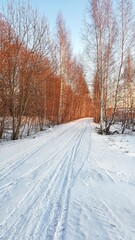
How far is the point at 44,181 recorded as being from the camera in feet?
15.5

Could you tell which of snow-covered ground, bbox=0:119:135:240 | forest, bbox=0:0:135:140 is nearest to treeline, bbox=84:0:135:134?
forest, bbox=0:0:135:140

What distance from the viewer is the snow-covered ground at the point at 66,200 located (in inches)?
110

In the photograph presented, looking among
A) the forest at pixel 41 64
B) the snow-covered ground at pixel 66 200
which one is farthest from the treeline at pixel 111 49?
the snow-covered ground at pixel 66 200

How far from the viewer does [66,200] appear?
3.75 meters

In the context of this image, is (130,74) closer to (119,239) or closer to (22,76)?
(22,76)

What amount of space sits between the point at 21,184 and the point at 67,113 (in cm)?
3078

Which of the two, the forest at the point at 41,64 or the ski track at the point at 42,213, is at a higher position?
the forest at the point at 41,64

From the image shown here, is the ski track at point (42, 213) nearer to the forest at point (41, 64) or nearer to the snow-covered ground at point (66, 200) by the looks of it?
the snow-covered ground at point (66, 200)

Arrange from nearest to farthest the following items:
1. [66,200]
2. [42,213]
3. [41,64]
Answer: [42,213], [66,200], [41,64]

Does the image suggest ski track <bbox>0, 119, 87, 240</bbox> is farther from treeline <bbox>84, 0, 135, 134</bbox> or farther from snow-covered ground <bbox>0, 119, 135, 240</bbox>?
treeline <bbox>84, 0, 135, 134</bbox>

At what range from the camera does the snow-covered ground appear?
2807 mm

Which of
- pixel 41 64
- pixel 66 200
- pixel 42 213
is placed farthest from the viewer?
pixel 41 64

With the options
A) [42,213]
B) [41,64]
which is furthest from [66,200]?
[41,64]

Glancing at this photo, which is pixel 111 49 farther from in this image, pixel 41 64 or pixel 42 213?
pixel 42 213
